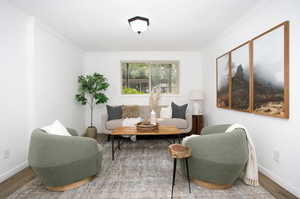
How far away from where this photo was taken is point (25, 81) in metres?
2.64

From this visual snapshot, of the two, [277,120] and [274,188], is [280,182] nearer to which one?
[274,188]

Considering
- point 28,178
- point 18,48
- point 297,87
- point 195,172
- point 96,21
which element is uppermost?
point 96,21

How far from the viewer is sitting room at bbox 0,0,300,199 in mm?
1817

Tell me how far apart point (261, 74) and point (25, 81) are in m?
3.78

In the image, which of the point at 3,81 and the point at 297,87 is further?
Result: the point at 3,81

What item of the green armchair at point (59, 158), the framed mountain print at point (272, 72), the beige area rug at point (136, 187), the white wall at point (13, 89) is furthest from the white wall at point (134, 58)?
the green armchair at point (59, 158)

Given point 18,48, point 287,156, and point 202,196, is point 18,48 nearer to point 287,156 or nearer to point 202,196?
point 202,196

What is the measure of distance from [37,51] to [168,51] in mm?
3538

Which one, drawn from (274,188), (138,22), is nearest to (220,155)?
(274,188)

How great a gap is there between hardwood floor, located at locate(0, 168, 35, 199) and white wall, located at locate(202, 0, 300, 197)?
338cm

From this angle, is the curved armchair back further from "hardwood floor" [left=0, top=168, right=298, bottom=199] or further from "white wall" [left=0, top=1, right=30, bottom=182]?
"white wall" [left=0, top=1, right=30, bottom=182]

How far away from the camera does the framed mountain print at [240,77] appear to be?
262cm

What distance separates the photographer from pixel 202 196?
1.78 meters

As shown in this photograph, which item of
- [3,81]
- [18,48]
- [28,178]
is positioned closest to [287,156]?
[28,178]
